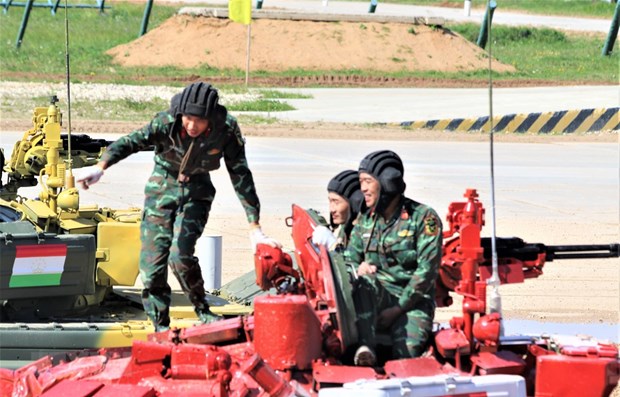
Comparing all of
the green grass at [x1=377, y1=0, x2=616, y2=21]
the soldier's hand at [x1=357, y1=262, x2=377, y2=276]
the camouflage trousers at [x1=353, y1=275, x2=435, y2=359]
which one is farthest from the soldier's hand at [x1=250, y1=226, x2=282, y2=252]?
the green grass at [x1=377, y1=0, x2=616, y2=21]

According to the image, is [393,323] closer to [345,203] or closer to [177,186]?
[345,203]

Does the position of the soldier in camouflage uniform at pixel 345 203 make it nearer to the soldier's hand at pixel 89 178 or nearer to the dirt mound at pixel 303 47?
the soldier's hand at pixel 89 178

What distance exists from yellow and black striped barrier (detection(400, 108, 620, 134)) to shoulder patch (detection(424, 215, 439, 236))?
2117 cm

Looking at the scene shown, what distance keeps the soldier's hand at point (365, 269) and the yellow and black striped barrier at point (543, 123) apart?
69.5 ft

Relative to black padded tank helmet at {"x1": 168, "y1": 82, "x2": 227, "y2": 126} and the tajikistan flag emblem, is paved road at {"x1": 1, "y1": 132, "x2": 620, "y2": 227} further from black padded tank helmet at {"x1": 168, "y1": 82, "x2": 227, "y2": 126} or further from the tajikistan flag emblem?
black padded tank helmet at {"x1": 168, "y1": 82, "x2": 227, "y2": 126}

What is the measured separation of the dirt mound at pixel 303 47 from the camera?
38438 mm

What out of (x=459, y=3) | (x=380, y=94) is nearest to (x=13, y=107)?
(x=380, y=94)

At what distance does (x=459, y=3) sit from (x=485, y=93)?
24.1 meters

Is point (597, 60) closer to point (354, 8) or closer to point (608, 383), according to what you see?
point (354, 8)

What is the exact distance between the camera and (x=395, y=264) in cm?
808

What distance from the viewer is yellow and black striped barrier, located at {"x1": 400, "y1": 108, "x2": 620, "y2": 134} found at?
29.1 meters

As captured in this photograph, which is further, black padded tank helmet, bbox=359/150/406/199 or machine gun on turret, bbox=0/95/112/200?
machine gun on turret, bbox=0/95/112/200

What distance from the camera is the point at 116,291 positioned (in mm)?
11695

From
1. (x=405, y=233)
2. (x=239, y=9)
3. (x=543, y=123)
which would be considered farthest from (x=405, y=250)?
(x=239, y=9)
